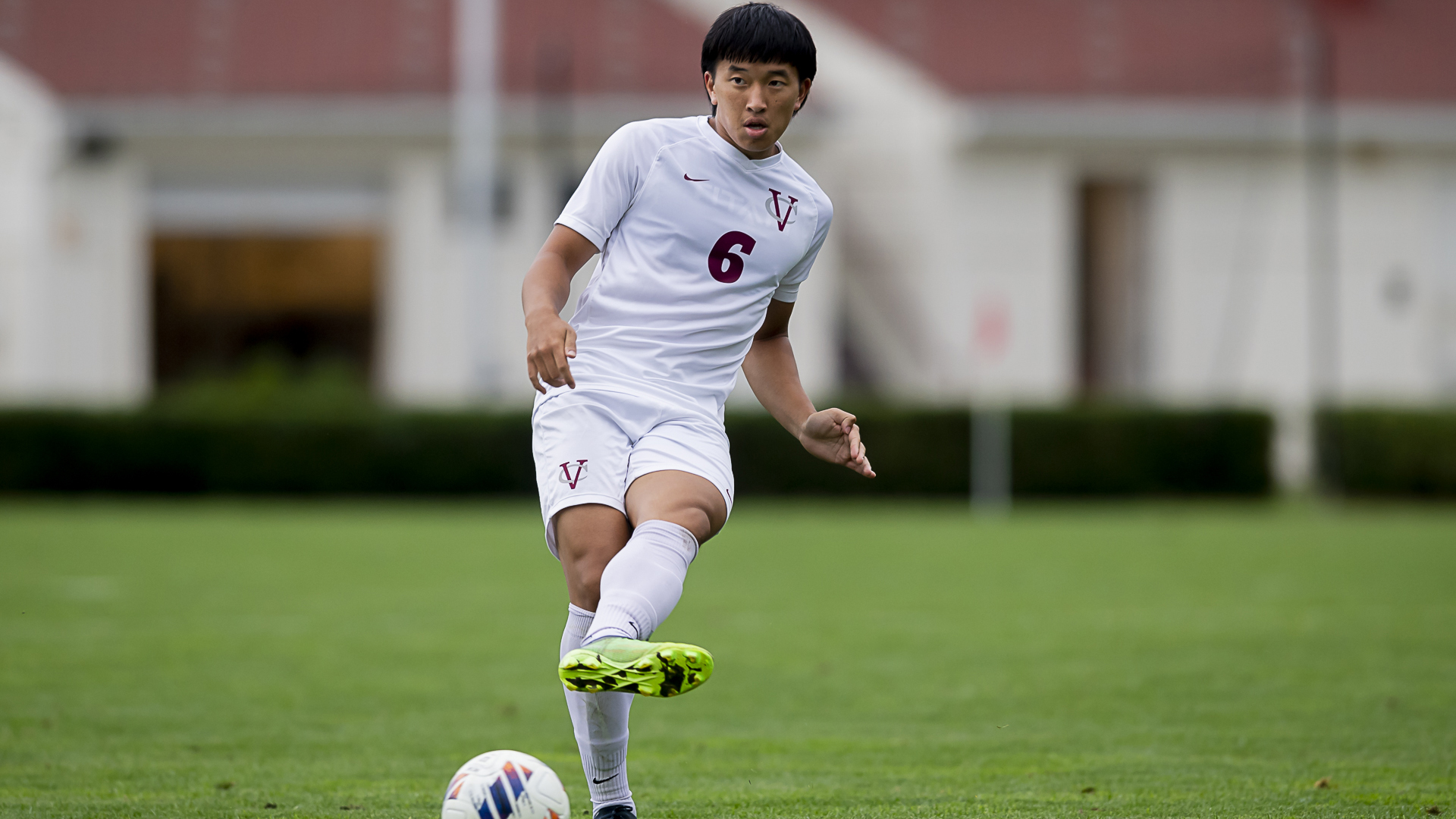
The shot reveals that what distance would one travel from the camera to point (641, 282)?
4.09m

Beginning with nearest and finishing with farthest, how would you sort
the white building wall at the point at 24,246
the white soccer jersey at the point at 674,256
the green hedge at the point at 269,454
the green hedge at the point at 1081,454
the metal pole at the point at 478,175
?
the white soccer jersey at the point at 674,256 < the green hedge at the point at 269,454 < the green hedge at the point at 1081,454 < the metal pole at the point at 478,175 < the white building wall at the point at 24,246

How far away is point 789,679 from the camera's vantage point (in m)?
7.44

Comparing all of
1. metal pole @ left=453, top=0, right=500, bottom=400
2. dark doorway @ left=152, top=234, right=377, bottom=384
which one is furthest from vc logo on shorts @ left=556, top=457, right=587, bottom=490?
dark doorway @ left=152, top=234, right=377, bottom=384

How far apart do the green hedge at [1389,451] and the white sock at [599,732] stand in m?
19.8

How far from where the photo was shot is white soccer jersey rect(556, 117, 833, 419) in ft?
13.3

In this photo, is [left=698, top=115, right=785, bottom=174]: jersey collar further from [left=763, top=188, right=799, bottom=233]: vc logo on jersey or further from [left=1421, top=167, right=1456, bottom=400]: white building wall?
[left=1421, top=167, right=1456, bottom=400]: white building wall

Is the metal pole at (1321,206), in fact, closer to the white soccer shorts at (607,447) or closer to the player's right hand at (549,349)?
the white soccer shorts at (607,447)

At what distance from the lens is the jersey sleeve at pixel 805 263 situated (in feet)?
14.2

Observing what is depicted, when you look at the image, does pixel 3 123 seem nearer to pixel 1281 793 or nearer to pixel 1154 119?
pixel 1154 119

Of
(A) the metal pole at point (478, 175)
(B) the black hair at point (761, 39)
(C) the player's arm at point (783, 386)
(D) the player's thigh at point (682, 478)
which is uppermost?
(A) the metal pole at point (478, 175)

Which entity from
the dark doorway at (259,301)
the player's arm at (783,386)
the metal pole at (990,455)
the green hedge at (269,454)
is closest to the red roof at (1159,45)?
the metal pole at (990,455)

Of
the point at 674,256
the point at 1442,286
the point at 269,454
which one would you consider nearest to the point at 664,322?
the point at 674,256

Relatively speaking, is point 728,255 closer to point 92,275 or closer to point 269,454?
point 269,454

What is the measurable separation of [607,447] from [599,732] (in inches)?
29.0
